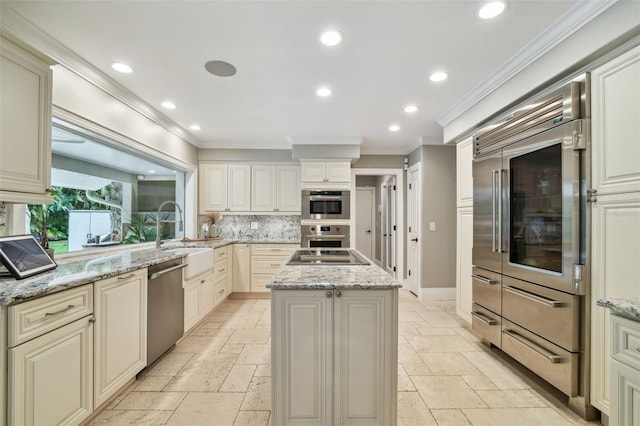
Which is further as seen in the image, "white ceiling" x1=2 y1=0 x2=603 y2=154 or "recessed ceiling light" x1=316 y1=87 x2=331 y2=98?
"recessed ceiling light" x1=316 y1=87 x2=331 y2=98

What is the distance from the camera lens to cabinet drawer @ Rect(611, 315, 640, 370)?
1.18m

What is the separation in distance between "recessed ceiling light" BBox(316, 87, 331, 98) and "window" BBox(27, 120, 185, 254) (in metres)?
2.06

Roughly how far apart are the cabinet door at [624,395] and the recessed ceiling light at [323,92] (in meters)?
2.71

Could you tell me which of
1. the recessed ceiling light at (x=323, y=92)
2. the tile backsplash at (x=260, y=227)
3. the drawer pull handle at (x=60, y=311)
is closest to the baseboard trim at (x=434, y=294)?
the tile backsplash at (x=260, y=227)

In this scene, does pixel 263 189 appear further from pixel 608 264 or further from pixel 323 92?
pixel 608 264

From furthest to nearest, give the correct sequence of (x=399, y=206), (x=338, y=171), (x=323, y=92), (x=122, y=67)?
(x=399, y=206) → (x=338, y=171) → (x=323, y=92) → (x=122, y=67)

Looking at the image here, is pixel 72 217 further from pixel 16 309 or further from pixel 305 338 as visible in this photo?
pixel 305 338

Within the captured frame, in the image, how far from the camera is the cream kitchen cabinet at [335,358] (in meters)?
1.56

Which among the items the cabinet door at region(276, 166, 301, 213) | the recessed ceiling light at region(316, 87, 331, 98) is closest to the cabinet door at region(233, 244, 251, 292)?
the cabinet door at region(276, 166, 301, 213)

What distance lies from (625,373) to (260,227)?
180 inches

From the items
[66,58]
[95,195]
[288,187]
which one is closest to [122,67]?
[66,58]

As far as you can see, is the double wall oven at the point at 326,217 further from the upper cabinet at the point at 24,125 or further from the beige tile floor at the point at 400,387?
the upper cabinet at the point at 24,125

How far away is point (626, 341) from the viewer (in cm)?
122

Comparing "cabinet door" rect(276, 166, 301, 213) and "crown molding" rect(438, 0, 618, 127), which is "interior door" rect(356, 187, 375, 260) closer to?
"cabinet door" rect(276, 166, 301, 213)
